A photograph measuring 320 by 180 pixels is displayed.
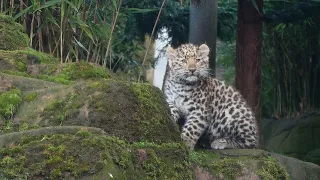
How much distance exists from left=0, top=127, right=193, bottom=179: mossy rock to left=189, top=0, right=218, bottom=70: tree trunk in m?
5.42

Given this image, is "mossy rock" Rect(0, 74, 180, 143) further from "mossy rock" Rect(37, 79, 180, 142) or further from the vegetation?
the vegetation

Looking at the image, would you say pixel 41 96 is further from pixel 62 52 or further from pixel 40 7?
pixel 62 52

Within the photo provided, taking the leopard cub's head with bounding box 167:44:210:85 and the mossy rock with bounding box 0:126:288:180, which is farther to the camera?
the leopard cub's head with bounding box 167:44:210:85

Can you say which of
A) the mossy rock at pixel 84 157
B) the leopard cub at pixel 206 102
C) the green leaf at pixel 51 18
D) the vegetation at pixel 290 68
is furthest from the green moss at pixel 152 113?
the vegetation at pixel 290 68

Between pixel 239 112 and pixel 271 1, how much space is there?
591cm

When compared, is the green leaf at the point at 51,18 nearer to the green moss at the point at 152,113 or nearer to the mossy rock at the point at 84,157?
the green moss at the point at 152,113

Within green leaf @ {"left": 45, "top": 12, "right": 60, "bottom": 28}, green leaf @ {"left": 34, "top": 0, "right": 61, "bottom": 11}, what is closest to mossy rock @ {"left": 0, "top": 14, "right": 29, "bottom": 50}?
green leaf @ {"left": 45, "top": 12, "right": 60, "bottom": 28}

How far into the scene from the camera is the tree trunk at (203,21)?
1085 centimetres

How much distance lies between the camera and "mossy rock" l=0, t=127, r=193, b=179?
498 cm

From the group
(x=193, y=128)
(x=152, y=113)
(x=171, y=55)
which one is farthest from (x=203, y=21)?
(x=152, y=113)

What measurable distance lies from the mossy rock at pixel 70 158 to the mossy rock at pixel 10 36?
2709 millimetres

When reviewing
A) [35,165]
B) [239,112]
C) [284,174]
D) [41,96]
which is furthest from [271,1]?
[35,165]

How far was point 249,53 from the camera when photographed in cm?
1143

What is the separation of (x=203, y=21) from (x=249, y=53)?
3.09 ft
